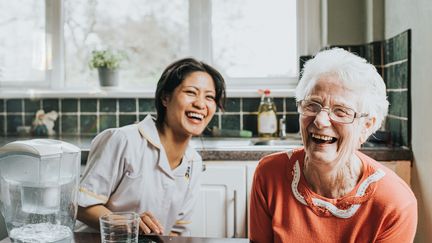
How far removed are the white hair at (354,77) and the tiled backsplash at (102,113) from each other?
65.4 inches

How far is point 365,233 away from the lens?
55.6 inches

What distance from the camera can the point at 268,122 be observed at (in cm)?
304

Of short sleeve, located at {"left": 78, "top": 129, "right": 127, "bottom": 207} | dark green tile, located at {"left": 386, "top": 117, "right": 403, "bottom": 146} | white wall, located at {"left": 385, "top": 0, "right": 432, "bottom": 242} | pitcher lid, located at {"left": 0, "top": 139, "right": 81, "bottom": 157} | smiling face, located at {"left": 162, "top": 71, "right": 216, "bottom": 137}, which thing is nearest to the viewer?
pitcher lid, located at {"left": 0, "top": 139, "right": 81, "bottom": 157}

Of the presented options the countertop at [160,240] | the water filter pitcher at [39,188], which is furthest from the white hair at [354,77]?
the water filter pitcher at [39,188]

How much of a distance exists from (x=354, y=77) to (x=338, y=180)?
0.99 ft

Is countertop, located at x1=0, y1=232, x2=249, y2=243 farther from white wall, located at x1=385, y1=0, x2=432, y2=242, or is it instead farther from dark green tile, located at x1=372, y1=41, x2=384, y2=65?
dark green tile, located at x1=372, y1=41, x2=384, y2=65

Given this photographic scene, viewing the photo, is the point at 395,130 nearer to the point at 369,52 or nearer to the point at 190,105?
the point at 369,52

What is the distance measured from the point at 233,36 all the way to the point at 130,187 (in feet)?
5.42

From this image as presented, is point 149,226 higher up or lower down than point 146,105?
lower down

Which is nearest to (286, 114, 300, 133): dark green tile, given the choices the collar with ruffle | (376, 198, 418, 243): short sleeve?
the collar with ruffle

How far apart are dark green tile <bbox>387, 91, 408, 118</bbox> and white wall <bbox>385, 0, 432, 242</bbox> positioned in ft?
0.27

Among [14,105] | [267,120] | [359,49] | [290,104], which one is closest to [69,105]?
[14,105]

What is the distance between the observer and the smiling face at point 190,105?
1917 millimetres

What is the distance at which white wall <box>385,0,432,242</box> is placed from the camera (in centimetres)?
211
